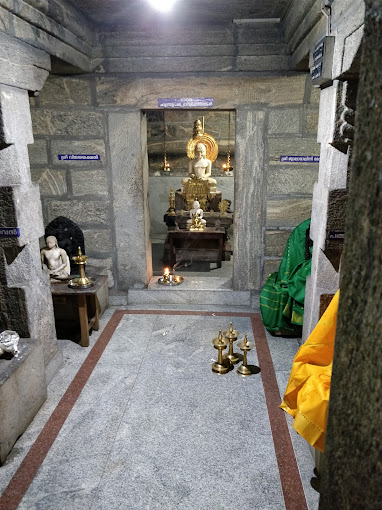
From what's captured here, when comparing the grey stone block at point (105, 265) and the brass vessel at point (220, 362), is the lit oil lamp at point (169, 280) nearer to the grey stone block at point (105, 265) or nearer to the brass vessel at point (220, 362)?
the grey stone block at point (105, 265)

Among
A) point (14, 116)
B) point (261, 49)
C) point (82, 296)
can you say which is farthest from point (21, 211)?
point (261, 49)

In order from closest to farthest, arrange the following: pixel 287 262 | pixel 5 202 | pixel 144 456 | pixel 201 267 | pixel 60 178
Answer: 1. pixel 144 456
2. pixel 5 202
3. pixel 287 262
4. pixel 60 178
5. pixel 201 267

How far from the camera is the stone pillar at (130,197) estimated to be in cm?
561

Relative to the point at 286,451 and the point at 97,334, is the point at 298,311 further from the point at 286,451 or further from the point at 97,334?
the point at 97,334

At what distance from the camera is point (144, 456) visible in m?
3.25

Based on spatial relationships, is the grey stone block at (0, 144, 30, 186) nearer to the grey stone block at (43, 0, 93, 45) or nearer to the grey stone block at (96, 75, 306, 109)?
the grey stone block at (43, 0, 93, 45)

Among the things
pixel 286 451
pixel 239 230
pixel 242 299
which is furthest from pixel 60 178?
pixel 286 451

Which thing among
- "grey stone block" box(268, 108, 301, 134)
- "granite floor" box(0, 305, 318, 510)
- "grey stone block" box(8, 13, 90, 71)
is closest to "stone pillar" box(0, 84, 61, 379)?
"grey stone block" box(8, 13, 90, 71)

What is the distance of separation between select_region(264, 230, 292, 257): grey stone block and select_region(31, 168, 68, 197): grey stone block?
10.0 ft

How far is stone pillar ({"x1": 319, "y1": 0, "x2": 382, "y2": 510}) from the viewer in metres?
0.91

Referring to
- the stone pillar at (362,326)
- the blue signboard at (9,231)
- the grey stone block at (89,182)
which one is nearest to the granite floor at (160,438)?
the blue signboard at (9,231)

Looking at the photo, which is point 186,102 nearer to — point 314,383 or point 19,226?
point 19,226

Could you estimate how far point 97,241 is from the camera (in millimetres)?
6055

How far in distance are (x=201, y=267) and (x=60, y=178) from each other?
338cm
